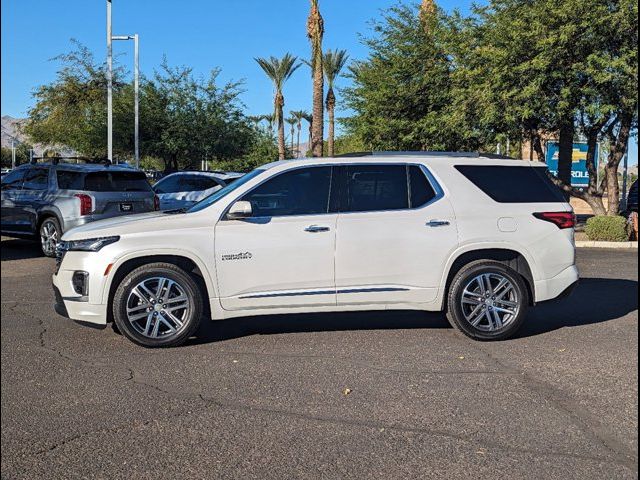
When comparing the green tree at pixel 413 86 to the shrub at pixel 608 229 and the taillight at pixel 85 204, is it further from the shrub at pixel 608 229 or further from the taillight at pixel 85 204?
the taillight at pixel 85 204

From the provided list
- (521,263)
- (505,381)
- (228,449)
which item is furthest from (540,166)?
(228,449)

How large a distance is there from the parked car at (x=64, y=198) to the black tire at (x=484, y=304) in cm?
694

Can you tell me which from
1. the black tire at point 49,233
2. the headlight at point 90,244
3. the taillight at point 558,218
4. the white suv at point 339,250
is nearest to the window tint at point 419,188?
the white suv at point 339,250

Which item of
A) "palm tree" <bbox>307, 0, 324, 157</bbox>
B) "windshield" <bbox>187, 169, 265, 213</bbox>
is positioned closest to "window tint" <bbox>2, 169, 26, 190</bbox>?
"windshield" <bbox>187, 169, 265, 213</bbox>

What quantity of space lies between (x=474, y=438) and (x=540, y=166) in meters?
3.78

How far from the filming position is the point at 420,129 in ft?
74.3

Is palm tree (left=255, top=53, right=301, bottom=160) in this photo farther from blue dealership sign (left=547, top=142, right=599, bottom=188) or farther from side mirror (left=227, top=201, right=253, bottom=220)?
side mirror (left=227, top=201, right=253, bottom=220)

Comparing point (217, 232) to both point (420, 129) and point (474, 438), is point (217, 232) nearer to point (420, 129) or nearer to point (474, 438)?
point (474, 438)

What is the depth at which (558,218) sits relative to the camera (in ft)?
22.6

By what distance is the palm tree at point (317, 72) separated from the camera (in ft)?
94.1

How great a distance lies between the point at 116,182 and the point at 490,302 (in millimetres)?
7703

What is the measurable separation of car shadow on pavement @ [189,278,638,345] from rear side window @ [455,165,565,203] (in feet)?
3.91

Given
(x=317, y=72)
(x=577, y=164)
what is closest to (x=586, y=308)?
(x=317, y=72)

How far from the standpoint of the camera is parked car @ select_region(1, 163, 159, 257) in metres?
11.7
